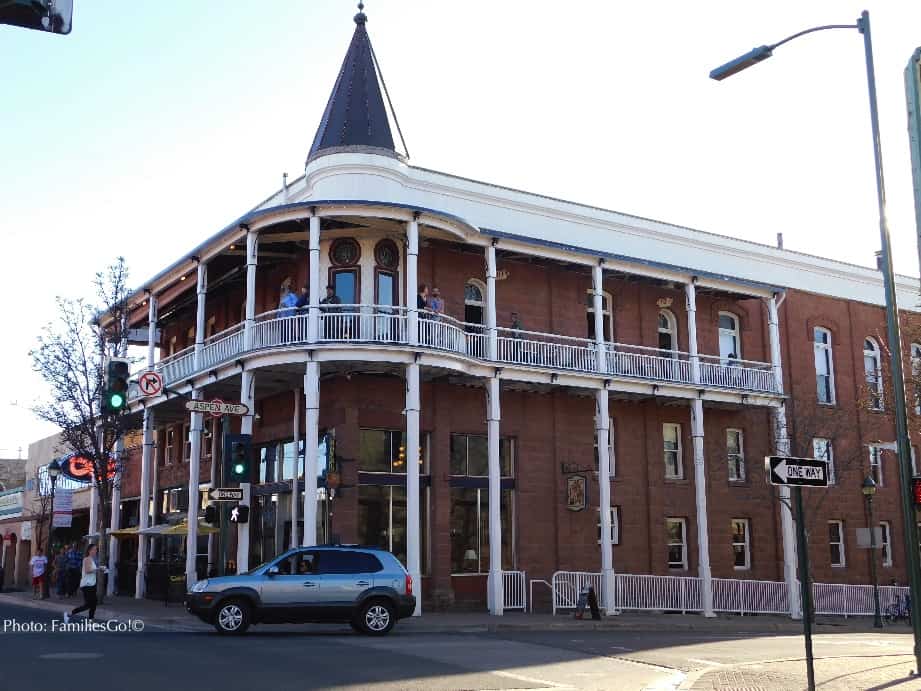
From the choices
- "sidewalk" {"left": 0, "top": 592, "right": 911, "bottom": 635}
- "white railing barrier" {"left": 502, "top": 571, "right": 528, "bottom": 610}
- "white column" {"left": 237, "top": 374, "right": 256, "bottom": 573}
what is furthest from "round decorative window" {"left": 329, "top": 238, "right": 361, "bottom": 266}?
"sidewalk" {"left": 0, "top": 592, "right": 911, "bottom": 635}

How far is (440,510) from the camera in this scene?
26.9 meters

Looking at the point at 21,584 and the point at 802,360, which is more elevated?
the point at 802,360

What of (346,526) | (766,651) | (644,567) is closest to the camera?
(766,651)

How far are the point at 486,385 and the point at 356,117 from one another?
8424 mm

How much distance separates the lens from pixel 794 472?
40.1ft

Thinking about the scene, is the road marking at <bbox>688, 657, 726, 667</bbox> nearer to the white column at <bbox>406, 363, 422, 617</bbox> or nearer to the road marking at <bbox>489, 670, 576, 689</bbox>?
the road marking at <bbox>489, 670, 576, 689</bbox>

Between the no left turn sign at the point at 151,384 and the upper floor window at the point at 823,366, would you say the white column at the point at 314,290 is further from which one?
the upper floor window at the point at 823,366

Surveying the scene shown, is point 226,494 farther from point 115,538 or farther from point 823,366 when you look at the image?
point 823,366

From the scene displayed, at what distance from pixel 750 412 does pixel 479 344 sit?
36.6ft

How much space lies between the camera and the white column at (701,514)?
28.4 m

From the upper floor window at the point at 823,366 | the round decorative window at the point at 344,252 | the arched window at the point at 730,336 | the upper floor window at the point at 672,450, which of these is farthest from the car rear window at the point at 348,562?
the upper floor window at the point at 823,366

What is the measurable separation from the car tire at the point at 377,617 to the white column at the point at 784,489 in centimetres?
1456

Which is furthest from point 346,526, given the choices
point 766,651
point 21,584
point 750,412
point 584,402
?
point 21,584

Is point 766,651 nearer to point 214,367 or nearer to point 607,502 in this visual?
point 607,502
